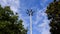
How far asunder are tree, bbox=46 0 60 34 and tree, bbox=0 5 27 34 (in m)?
9.94

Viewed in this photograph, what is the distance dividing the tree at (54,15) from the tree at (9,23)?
9.94 metres

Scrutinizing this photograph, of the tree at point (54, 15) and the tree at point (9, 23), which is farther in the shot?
the tree at point (9, 23)

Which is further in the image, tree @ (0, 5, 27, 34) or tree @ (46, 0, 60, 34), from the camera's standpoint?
tree @ (0, 5, 27, 34)

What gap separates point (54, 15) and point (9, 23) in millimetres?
11126

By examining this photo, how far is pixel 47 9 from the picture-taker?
2037 inches

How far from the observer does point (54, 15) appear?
50.5 metres

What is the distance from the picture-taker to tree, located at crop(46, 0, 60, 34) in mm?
49438

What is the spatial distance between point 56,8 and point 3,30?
491 inches

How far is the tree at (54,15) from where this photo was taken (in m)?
49.4

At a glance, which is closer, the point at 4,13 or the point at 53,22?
the point at 53,22

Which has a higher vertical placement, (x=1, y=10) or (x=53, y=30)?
(x=1, y=10)

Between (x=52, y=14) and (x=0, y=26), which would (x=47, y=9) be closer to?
(x=52, y=14)

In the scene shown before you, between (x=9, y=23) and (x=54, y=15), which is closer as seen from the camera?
(x=54, y=15)

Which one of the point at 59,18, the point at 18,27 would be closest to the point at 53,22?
the point at 59,18
